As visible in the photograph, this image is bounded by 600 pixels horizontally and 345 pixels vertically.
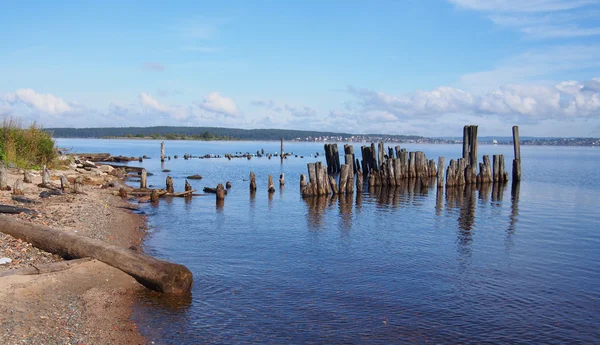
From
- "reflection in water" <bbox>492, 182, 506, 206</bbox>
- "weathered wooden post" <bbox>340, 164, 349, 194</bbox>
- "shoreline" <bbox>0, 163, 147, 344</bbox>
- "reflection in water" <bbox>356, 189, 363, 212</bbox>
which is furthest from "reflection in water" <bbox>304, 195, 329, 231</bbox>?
"reflection in water" <bbox>492, 182, 506, 206</bbox>

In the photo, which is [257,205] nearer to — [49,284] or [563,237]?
[563,237]

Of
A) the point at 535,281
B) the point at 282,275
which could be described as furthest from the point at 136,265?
the point at 535,281

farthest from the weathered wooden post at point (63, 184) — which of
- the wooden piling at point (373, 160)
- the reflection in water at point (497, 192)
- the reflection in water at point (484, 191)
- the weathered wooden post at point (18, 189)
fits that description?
the wooden piling at point (373, 160)

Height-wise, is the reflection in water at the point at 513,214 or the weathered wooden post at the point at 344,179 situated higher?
the weathered wooden post at the point at 344,179

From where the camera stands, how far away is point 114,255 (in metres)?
10.5

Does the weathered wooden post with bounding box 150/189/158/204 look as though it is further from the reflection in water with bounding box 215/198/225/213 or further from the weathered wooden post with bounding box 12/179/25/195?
the weathered wooden post with bounding box 12/179/25/195

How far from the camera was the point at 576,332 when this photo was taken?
361 inches

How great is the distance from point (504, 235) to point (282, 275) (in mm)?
9437

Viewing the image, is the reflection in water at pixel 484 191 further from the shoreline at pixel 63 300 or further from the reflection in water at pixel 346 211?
the shoreline at pixel 63 300

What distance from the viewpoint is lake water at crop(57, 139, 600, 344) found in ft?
29.6

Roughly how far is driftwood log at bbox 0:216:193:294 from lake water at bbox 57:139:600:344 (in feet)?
1.03

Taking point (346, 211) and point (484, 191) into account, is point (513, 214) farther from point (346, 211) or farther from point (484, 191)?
point (484, 191)

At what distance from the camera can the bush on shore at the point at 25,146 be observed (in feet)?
88.3

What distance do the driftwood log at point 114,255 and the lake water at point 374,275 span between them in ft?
1.03
